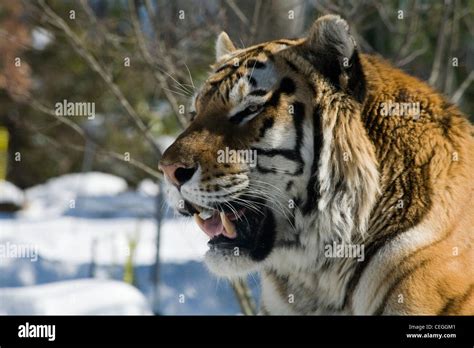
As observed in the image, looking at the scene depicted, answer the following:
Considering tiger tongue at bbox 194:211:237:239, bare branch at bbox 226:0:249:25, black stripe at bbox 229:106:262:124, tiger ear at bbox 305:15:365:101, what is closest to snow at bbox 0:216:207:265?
bare branch at bbox 226:0:249:25

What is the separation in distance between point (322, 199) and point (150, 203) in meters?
9.71

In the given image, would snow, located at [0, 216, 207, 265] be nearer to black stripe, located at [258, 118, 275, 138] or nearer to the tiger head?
the tiger head

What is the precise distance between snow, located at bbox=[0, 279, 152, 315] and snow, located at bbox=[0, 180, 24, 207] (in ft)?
25.6

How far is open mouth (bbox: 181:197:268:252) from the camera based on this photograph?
3664 millimetres

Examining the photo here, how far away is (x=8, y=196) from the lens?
1417 centimetres

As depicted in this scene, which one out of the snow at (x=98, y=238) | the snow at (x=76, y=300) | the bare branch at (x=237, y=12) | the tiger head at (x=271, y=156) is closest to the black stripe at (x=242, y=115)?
the tiger head at (x=271, y=156)

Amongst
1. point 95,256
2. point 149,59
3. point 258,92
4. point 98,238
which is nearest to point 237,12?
point 149,59

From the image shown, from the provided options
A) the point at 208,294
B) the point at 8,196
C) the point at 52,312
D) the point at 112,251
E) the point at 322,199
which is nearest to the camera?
the point at 322,199

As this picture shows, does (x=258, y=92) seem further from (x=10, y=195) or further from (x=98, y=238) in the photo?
(x=10, y=195)

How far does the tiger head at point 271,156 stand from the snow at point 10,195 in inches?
426

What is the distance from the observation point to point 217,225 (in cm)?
372

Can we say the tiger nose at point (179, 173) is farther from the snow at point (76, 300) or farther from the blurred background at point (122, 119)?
the snow at point (76, 300)
